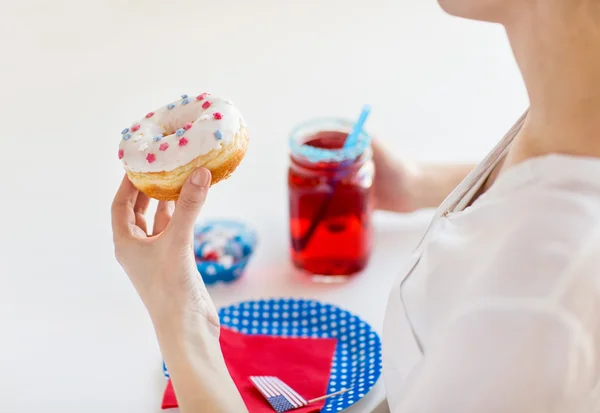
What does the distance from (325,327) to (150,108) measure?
33.0 inches

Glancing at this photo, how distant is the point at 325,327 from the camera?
1.29 meters

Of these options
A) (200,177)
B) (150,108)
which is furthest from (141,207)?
(150,108)

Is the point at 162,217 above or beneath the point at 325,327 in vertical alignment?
above

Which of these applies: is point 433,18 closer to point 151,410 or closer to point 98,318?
point 98,318

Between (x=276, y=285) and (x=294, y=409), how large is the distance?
345 millimetres

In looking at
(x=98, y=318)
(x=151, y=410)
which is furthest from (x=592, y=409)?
(x=98, y=318)

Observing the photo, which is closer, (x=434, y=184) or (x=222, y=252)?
(x=222, y=252)

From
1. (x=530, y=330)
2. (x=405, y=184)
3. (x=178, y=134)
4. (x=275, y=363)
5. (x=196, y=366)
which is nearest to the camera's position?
(x=530, y=330)

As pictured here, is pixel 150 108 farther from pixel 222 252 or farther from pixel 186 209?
pixel 186 209

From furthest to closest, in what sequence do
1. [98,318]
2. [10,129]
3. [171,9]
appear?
[171,9]
[10,129]
[98,318]

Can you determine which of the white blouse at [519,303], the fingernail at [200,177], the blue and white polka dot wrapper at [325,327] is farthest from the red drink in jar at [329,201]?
the white blouse at [519,303]

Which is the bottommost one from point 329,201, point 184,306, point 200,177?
point 329,201

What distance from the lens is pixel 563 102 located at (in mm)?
822

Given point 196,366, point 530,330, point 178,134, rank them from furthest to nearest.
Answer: point 178,134
point 196,366
point 530,330
